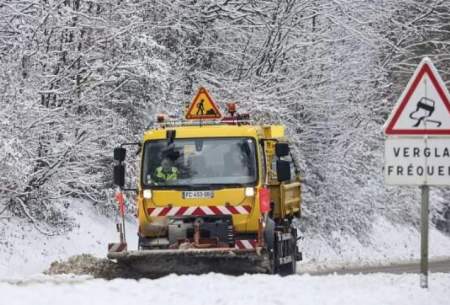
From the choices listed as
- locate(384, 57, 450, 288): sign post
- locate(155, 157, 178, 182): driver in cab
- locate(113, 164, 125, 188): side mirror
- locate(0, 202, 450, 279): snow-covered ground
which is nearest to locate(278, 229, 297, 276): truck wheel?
locate(0, 202, 450, 279): snow-covered ground

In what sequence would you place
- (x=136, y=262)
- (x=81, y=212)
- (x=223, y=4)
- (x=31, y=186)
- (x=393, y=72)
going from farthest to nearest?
(x=393, y=72), (x=223, y=4), (x=81, y=212), (x=31, y=186), (x=136, y=262)

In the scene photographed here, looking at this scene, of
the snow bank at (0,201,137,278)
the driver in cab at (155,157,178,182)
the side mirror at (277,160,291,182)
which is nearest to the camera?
the driver in cab at (155,157,178,182)

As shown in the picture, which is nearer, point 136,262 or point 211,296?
point 211,296

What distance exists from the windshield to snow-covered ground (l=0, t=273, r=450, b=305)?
3807 millimetres

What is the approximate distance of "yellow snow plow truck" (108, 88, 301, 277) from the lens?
51.9 ft

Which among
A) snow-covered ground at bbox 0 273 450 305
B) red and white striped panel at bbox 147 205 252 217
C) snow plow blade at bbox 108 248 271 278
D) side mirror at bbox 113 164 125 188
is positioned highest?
side mirror at bbox 113 164 125 188

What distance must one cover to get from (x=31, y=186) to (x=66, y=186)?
0.82m

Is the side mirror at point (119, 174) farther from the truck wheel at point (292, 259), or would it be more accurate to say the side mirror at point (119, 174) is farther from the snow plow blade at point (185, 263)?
the truck wheel at point (292, 259)

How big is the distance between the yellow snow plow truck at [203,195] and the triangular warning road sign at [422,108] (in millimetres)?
4939

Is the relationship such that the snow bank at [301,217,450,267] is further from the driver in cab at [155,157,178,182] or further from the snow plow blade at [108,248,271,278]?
the snow plow blade at [108,248,271,278]

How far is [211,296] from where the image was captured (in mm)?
10711

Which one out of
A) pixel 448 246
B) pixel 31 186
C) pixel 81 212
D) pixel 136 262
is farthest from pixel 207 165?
pixel 448 246

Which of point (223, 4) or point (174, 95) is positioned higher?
point (223, 4)

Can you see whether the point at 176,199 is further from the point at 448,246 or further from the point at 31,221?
the point at 448,246
